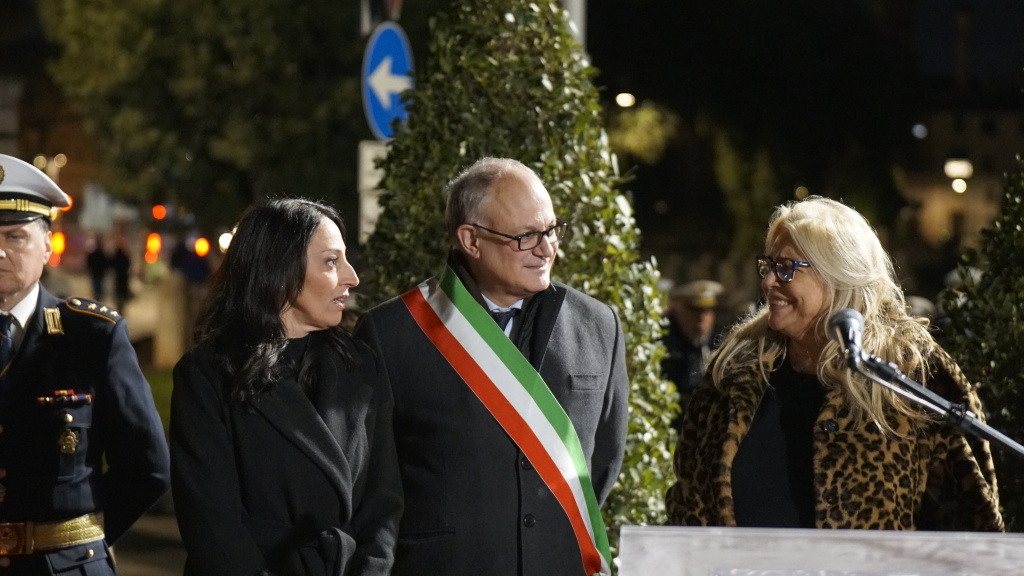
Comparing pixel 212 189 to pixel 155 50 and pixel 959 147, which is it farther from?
pixel 959 147

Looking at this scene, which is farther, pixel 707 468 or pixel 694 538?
pixel 707 468

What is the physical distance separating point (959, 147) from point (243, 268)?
319ft

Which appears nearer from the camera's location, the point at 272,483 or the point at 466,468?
the point at 272,483

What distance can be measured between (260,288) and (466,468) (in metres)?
0.71

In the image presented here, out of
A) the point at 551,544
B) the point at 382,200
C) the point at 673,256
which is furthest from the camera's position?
the point at 673,256

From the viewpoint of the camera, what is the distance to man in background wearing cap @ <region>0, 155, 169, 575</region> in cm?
393

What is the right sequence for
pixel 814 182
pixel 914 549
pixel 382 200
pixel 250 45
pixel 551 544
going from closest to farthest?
pixel 914 549 < pixel 551 544 < pixel 382 200 < pixel 250 45 < pixel 814 182

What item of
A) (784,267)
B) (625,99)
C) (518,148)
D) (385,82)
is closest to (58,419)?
(518,148)

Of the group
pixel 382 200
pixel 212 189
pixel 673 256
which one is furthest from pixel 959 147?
pixel 382 200

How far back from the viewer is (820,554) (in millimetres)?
2490

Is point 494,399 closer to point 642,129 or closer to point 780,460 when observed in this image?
point 780,460

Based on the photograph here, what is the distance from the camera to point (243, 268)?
344 centimetres

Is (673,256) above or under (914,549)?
above

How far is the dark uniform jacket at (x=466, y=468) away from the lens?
365cm
